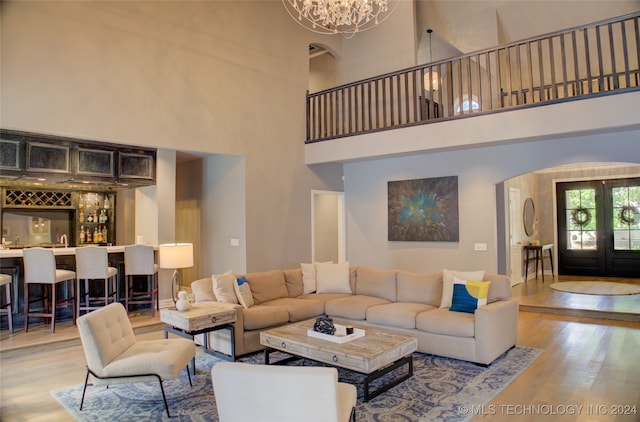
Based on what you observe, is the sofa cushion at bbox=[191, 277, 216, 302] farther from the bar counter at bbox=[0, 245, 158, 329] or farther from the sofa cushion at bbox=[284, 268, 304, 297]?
the bar counter at bbox=[0, 245, 158, 329]

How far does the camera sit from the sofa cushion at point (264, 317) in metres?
4.64

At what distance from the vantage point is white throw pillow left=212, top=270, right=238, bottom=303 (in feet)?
16.0

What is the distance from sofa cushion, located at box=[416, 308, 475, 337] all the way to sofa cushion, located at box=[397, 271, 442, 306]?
0.42 m

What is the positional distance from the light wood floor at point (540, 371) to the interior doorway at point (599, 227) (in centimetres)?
511

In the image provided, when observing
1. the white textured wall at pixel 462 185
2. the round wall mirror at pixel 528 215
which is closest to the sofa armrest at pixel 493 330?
the white textured wall at pixel 462 185

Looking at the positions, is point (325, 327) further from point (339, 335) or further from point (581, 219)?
point (581, 219)

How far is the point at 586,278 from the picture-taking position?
10109mm

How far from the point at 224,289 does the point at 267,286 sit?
0.80m

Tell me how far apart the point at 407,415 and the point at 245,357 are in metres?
2.04

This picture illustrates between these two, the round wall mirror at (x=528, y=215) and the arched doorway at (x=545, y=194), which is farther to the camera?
the round wall mirror at (x=528, y=215)

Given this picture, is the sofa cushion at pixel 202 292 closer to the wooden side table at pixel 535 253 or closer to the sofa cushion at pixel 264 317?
the sofa cushion at pixel 264 317

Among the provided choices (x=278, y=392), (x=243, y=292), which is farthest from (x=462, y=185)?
(x=278, y=392)

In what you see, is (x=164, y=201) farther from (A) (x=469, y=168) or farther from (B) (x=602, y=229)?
(B) (x=602, y=229)

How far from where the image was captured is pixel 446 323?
442 cm
